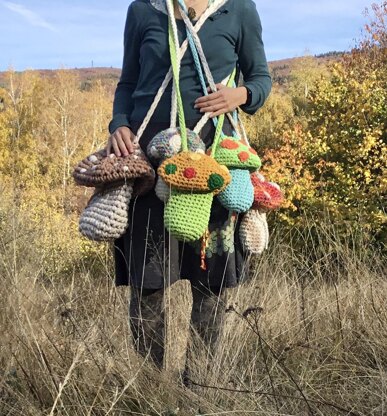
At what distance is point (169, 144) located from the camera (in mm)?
1573

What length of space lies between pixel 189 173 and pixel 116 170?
217 mm

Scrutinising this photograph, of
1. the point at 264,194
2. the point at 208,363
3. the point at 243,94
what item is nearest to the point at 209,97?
the point at 243,94

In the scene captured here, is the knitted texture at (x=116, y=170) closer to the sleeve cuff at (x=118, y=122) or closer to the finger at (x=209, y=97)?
the sleeve cuff at (x=118, y=122)

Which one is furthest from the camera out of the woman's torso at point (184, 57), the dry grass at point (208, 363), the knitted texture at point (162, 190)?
the woman's torso at point (184, 57)

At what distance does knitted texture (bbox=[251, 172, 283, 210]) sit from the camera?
5.68 feet

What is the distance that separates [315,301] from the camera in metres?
2.60

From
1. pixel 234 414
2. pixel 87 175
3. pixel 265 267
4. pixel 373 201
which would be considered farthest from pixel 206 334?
pixel 373 201

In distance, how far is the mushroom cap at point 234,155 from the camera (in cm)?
164

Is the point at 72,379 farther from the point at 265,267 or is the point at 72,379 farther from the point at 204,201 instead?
the point at 265,267

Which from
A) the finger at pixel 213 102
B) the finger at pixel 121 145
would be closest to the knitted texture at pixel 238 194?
the finger at pixel 213 102

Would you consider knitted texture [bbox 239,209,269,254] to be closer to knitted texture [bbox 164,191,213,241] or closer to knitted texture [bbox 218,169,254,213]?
knitted texture [bbox 218,169,254,213]

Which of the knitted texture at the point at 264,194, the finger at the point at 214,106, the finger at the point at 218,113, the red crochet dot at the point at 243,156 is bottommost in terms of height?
the knitted texture at the point at 264,194

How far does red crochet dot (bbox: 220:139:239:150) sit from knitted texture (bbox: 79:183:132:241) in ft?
1.01

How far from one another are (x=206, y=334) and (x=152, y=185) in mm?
578
